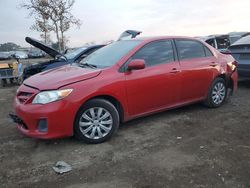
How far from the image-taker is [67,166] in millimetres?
3924

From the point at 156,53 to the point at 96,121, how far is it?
1.75 m

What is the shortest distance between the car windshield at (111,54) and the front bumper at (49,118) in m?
1.14

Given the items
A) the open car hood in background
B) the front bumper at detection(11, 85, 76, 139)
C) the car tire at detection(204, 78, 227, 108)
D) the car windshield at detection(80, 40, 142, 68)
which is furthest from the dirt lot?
the open car hood in background

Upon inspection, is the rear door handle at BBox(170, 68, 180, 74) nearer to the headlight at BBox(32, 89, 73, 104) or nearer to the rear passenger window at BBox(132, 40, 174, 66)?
the rear passenger window at BBox(132, 40, 174, 66)

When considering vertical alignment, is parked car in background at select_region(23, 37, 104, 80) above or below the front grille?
above

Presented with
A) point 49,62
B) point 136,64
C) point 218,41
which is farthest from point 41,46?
point 218,41

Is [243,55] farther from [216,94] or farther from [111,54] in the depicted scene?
[111,54]

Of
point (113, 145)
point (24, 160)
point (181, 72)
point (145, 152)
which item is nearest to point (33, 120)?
point (24, 160)

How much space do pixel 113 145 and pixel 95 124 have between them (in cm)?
42

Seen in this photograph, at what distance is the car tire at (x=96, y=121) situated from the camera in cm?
452

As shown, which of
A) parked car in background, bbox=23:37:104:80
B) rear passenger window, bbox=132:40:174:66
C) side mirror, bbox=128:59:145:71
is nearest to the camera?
side mirror, bbox=128:59:145:71

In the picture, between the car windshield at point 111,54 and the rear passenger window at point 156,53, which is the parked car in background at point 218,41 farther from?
the car windshield at point 111,54

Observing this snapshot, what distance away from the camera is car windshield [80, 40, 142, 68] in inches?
201

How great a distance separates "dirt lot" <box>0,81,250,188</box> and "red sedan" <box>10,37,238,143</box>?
29 cm
